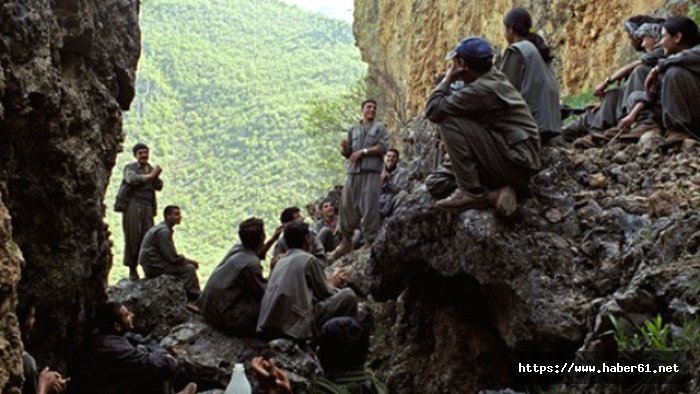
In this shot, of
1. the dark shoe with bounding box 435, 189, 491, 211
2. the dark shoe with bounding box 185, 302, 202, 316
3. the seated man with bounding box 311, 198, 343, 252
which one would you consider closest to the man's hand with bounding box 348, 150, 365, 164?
the seated man with bounding box 311, 198, 343, 252

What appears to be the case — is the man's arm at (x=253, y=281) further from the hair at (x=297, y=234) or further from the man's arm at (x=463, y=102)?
the man's arm at (x=463, y=102)

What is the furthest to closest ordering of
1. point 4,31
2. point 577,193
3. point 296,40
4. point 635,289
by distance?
point 296,40 < point 577,193 < point 4,31 < point 635,289

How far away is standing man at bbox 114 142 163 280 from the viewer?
1190 cm

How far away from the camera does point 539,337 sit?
682cm

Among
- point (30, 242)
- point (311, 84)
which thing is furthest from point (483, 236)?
point (311, 84)

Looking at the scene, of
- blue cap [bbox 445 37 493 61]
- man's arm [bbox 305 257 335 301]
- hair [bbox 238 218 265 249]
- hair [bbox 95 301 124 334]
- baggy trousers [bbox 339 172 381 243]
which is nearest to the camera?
blue cap [bbox 445 37 493 61]

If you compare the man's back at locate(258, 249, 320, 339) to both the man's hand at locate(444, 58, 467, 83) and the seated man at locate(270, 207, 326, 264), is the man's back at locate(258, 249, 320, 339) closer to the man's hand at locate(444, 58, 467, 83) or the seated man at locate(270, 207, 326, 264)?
the man's hand at locate(444, 58, 467, 83)

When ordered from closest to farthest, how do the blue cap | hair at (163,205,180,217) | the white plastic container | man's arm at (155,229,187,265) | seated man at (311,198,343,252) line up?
the white plastic container < the blue cap < man's arm at (155,229,187,265) < hair at (163,205,180,217) < seated man at (311,198,343,252)

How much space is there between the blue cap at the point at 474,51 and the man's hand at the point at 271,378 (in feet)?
10.5

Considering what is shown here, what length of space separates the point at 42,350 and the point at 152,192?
5049mm

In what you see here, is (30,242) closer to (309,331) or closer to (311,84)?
(309,331)

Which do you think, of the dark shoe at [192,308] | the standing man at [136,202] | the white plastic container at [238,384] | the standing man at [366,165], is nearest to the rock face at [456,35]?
the standing man at [366,165]

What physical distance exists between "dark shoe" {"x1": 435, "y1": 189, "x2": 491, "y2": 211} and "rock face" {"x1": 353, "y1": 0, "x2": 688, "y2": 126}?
671cm

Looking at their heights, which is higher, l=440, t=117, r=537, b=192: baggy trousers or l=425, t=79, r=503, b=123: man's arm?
l=425, t=79, r=503, b=123: man's arm
